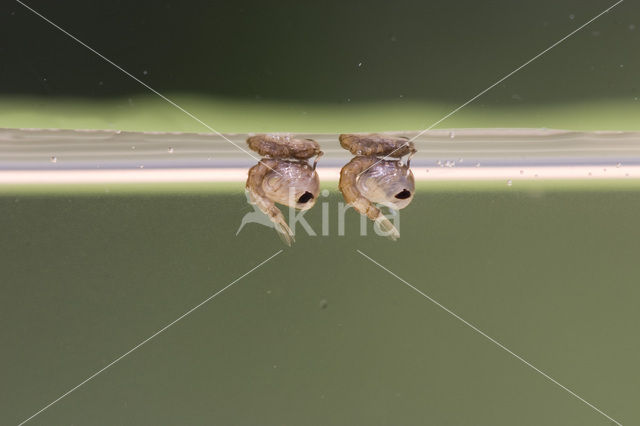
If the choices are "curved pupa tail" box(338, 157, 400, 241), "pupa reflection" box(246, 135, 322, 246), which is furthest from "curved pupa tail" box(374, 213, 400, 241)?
"pupa reflection" box(246, 135, 322, 246)

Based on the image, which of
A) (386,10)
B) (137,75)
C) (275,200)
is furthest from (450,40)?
(137,75)

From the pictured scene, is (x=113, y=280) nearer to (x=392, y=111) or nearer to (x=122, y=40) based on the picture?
(x=122, y=40)

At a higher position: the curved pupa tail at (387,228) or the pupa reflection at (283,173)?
the pupa reflection at (283,173)

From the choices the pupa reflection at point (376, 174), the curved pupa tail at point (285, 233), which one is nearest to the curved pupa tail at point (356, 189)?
the pupa reflection at point (376, 174)

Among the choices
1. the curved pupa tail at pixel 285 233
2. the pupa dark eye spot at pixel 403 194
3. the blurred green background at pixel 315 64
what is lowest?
the curved pupa tail at pixel 285 233

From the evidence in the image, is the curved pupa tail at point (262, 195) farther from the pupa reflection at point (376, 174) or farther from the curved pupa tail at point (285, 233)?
the pupa reflection at point (376, 174)

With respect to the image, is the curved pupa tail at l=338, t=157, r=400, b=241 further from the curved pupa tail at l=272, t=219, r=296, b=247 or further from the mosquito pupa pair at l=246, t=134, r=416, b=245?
the curved pupa tail at l=272, t=219, r=296, b=247

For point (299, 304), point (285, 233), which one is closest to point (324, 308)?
point (299, 304)
